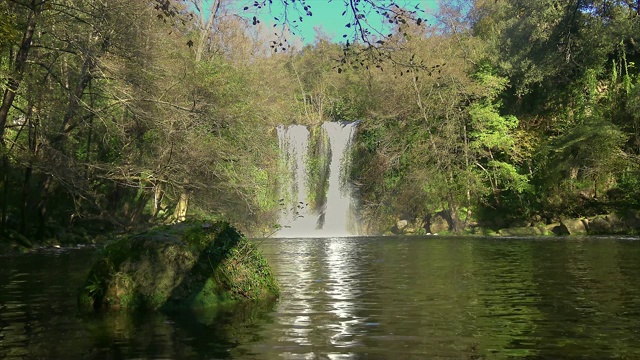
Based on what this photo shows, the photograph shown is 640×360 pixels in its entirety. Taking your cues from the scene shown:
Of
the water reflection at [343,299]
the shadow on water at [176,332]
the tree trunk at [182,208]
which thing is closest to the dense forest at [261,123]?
the tree trunk at [182,208]

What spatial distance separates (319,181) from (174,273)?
44.3 meters

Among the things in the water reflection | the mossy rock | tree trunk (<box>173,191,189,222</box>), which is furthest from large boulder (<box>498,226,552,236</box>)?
the mossy rock

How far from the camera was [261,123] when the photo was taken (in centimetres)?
4278

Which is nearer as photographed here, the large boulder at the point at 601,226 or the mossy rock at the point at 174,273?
the mossy rock at the point at 174,273

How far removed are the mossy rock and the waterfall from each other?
128 ft

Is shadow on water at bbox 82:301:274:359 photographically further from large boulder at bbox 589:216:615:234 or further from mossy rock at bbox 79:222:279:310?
large boulder at bbox 589:216:615:234

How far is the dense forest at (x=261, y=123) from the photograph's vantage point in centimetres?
2766

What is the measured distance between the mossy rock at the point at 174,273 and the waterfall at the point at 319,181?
128 feet

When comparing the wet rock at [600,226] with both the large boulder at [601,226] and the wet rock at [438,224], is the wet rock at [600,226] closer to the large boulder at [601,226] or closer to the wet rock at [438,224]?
the large boulder at [601,226]

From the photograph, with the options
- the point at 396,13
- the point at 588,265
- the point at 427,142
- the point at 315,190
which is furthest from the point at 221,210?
the point at 396,13

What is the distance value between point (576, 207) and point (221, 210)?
79.4ft

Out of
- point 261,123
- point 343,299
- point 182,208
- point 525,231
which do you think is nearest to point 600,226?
point 525,231

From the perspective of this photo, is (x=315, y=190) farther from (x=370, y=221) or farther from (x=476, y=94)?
(x=476, y=94)

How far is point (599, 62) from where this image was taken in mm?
47500
